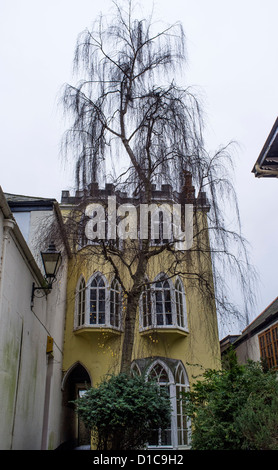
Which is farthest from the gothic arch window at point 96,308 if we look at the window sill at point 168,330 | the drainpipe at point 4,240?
the drainpipe at point 4,240

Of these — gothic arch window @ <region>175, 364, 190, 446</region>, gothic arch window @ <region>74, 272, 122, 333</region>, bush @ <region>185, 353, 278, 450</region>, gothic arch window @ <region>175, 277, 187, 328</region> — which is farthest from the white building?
gothic arch window @ <region>175, 277, 187, 328</region>

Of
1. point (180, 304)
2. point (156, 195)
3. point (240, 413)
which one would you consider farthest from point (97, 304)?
point (240, 413)

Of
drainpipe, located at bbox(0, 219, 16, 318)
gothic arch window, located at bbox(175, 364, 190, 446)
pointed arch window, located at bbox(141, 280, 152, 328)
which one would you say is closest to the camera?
drainpipe, located at bbox(0, 219, 16, 318)

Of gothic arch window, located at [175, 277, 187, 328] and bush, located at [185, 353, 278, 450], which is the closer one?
bush, located at [185, 353, 278, 450]

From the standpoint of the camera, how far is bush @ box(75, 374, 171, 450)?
684cm

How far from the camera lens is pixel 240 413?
17.9 feet

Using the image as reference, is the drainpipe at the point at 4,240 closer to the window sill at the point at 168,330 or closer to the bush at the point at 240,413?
the bush at the point at 240,413

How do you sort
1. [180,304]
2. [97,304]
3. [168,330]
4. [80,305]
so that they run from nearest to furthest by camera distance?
[168,330] → [97,304] → [80,305] → [180,304]

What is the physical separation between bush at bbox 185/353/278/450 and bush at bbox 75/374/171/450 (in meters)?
0.65

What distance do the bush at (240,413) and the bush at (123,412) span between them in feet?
2.15

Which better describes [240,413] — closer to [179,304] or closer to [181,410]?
[181,410]

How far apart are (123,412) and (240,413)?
84.8 inches

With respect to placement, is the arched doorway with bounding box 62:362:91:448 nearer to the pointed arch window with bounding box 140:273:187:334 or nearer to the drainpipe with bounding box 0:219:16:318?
the pointed arch window with bounding box 140:273:187:334

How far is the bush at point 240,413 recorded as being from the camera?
4797mm
